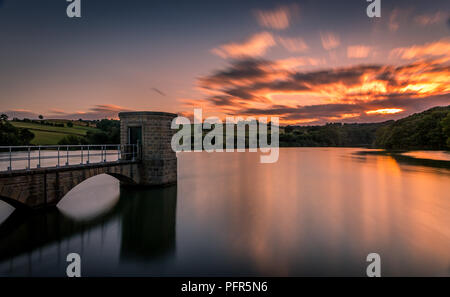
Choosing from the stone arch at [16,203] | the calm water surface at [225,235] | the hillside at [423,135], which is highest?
the hillside at [423,135]

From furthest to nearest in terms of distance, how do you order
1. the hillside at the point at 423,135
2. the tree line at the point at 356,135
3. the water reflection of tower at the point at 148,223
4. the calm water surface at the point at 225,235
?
the hillside at the point at 423,135
the tree line at the point at 356,135
the water reflection of tower at the point at 148,223
the calm water surface at the point at 225,235

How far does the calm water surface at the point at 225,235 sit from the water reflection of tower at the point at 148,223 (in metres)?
0.04

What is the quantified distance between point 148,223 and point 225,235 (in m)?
3.50

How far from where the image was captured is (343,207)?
1249 cm

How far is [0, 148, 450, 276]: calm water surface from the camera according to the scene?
6.34m

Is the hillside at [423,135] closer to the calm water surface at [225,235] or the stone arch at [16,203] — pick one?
the calm water surface at [225,235]

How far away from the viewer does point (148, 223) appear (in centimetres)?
983

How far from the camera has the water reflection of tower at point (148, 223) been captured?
24.0 feet

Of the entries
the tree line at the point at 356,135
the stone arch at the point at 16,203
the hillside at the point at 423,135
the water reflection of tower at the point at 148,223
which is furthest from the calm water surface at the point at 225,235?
the hillside at the point at 423,135

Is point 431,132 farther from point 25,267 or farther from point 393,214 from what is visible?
point 25,267

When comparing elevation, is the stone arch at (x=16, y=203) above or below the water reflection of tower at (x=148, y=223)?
above

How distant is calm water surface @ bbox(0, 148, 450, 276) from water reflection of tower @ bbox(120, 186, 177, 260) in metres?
0.04

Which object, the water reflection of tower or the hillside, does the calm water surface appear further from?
the hillside

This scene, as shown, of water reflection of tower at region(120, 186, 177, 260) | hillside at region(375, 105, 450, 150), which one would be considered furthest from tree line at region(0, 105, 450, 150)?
water reflection of tower at region(120, 186, 177, 260)
